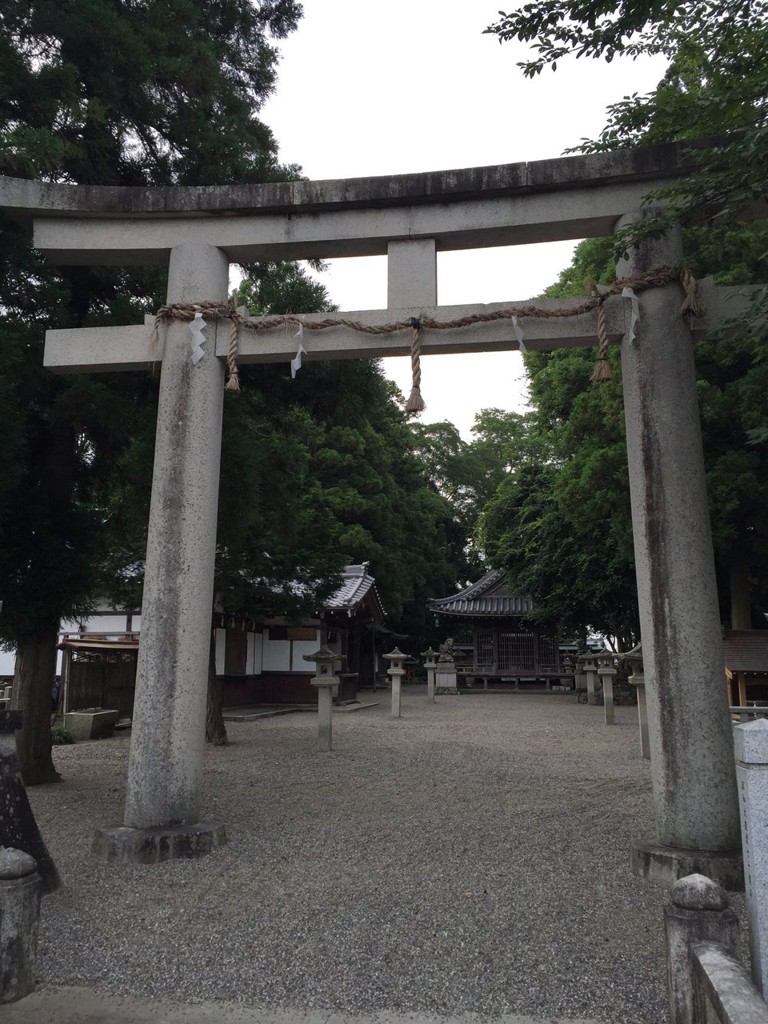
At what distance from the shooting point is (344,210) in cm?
582

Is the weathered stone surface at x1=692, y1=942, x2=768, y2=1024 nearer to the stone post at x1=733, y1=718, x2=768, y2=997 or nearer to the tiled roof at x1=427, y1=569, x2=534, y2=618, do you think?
the stone post at x1=733, y1=718, x2=768, y2=997

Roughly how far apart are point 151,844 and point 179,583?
176 cm

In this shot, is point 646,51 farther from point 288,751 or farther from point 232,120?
point 288,751

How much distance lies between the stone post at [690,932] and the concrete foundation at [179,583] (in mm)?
3407

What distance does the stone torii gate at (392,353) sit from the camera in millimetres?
4801

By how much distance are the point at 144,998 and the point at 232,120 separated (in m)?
8.24

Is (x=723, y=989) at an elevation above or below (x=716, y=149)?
below

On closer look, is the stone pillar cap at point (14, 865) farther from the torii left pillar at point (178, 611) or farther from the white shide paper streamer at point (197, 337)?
the white shide paper streamer at point (197, 337)

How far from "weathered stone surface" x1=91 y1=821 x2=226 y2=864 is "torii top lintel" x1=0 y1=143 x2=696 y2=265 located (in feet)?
14.3

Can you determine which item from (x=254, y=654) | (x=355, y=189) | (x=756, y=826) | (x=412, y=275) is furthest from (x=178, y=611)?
(x=254, y=654)

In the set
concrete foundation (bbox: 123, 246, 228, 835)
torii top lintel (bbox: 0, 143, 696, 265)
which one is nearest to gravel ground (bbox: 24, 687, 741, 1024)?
concrete foundation (bbox: 123, 246, 228, 835)

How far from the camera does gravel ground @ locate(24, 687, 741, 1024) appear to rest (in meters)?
3.32

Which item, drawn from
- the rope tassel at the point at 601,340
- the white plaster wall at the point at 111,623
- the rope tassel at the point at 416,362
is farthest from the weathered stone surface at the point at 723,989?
the white plaster wall at the point at 111,623

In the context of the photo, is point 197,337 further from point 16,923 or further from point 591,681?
point 591,681
